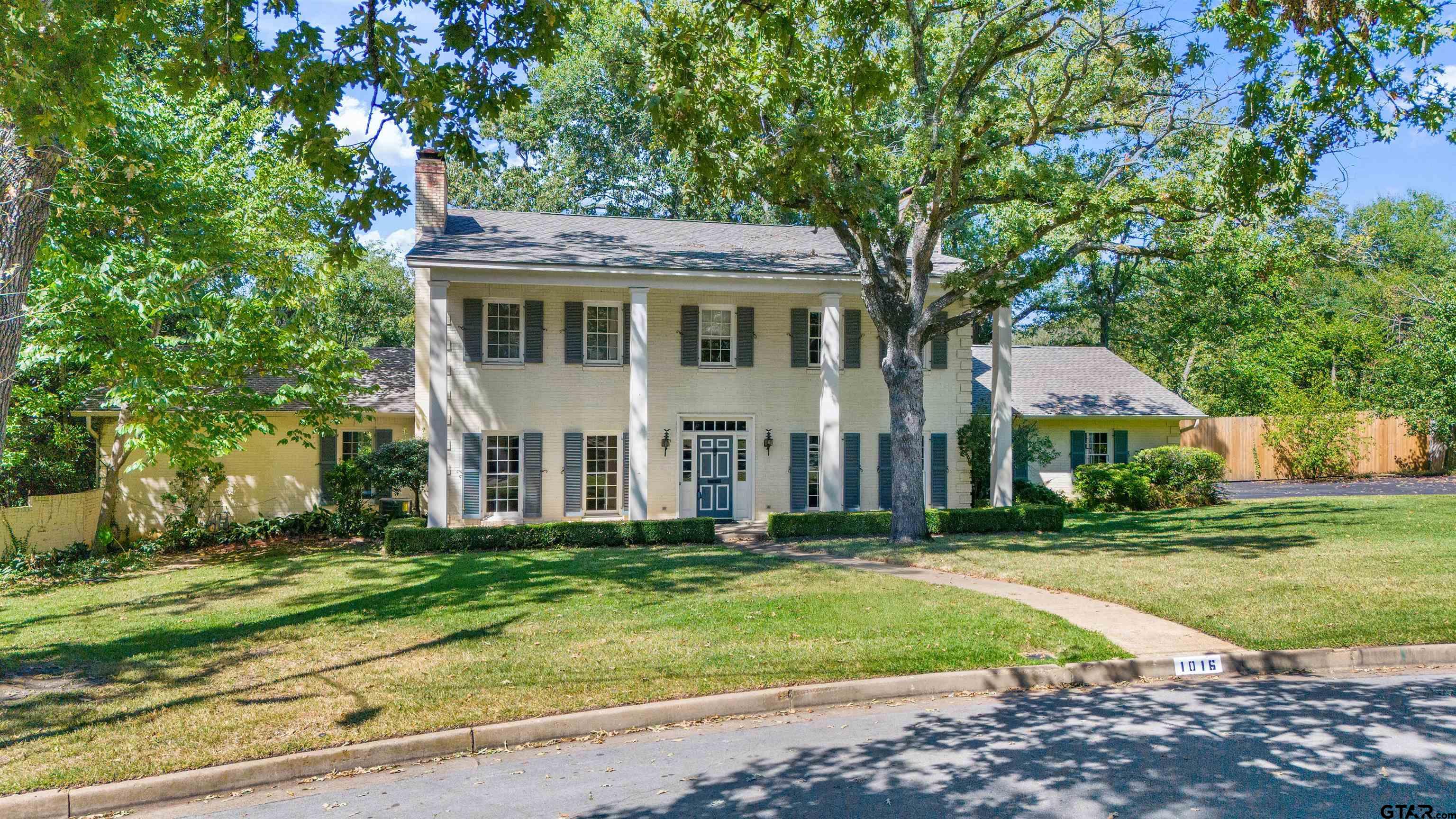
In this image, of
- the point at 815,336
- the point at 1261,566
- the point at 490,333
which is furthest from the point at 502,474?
the point at 1261,566

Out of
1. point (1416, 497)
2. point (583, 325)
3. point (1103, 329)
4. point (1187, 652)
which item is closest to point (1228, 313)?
point (1103, 329)

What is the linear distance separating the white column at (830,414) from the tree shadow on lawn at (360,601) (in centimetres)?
419

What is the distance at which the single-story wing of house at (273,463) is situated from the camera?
64.7 feet

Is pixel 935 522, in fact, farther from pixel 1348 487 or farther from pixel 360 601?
pixel 1348 487

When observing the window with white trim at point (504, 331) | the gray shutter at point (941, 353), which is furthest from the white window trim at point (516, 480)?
the gray shutter at point (941, 353)

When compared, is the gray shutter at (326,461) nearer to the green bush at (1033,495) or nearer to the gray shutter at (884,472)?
the gray shutter at (884,472)

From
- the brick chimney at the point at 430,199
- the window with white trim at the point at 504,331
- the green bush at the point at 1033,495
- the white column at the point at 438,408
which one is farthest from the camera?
the green bush at the point at 1033,495

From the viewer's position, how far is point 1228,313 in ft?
115

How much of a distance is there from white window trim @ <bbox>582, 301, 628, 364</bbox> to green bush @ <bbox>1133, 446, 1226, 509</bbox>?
13308 millimetres

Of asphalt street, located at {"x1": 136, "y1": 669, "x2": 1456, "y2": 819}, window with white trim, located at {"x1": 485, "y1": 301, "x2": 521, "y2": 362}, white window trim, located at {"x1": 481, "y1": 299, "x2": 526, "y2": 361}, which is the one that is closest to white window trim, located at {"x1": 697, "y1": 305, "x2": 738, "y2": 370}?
white window trim, located at {"x1": 481, "y1": 299, "x2": 526, "y2": 361}

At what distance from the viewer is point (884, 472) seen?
68.1 ft

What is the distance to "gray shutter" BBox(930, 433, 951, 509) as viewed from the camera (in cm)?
2088

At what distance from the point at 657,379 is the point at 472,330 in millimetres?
4124

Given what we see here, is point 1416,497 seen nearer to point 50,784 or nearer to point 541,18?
point 541,18
